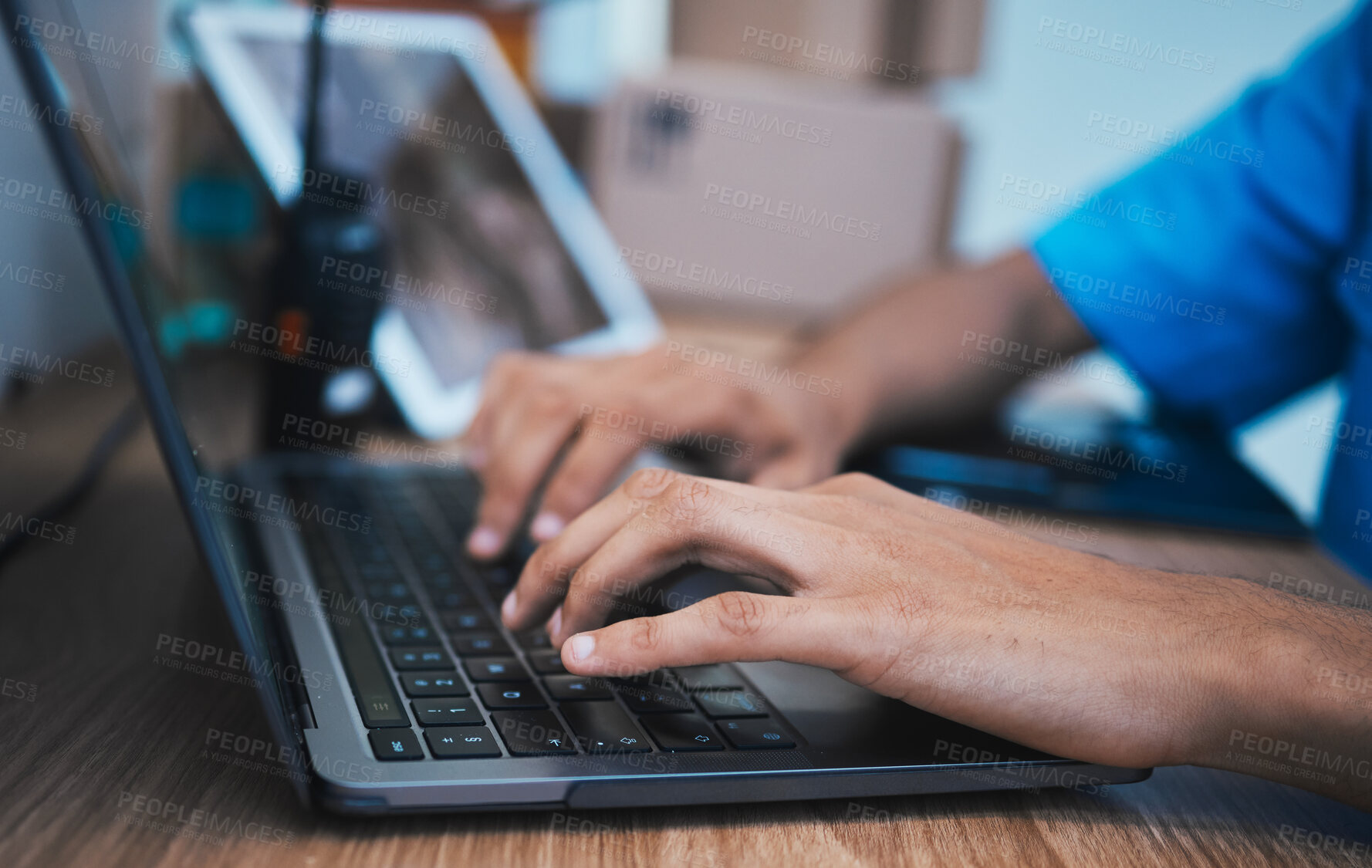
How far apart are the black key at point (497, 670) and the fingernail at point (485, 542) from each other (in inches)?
5.7

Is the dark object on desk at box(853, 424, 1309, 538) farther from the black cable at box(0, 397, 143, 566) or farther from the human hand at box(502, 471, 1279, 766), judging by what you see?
the black cable at box(0, 397, 143, 566)

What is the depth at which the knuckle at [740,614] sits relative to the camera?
341 millimetres

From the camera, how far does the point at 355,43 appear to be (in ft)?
3.04

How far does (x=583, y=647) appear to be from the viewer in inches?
13.6

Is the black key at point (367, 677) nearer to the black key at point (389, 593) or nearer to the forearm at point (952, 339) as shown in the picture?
the black key at point (389, 593)

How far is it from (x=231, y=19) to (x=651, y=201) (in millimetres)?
Answer: 710

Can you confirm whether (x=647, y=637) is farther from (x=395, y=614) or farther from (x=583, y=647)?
(x=395, y=614)

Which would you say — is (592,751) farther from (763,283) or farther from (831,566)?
(763,283)

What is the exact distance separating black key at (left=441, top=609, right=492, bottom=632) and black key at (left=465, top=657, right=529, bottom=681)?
Answer: 4 centimetres

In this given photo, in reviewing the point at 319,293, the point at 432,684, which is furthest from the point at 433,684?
the point at 319,293

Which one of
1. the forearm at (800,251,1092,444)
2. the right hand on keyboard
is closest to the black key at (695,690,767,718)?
the right hand on keyboard

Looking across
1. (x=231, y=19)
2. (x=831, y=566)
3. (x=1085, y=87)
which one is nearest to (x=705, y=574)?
(x=831, y=566)

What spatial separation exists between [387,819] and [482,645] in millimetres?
111

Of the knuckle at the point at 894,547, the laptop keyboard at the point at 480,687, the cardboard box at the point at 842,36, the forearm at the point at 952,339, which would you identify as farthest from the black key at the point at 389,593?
the cardboard box at the point at 842,36
